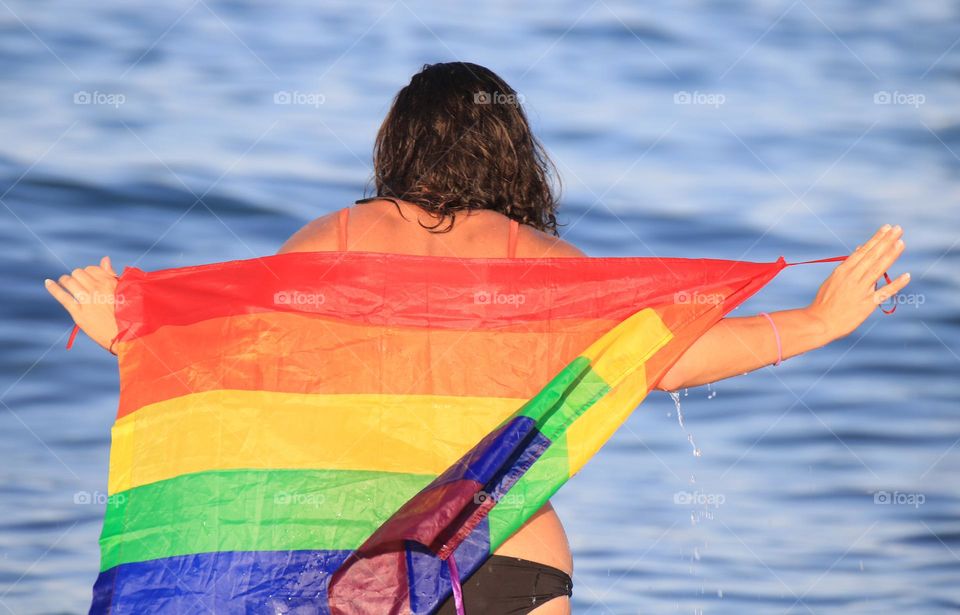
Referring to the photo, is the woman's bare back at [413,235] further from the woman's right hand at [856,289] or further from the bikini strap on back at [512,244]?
the woman's right hand at [856,289]

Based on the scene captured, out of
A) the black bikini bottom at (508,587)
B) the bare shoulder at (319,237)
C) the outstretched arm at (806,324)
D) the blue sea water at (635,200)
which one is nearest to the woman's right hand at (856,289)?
the outstretched arm at (806,324)

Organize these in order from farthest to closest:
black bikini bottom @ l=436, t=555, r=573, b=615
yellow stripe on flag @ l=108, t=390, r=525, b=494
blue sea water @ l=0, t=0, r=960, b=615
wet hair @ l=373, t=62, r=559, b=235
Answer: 1. blue sea water @ l=0, t=0, r=960, b=615
2. wet hair @ l=373, t=62, r=559, b=235
3. yellow stripe on flag @ l=108, t=390, r=525, b=494
4. black bikini bottom @ l=436, t=555, r=573, b=615

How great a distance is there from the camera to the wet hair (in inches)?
123

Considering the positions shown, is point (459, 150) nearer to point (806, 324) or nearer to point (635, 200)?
point (806, 324)

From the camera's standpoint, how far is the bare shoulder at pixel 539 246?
3127 mm

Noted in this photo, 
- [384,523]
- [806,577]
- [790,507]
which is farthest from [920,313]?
[384,523]

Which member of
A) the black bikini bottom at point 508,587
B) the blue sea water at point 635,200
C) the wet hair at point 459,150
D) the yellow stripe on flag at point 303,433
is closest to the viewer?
the black bikini bottom at point 508,587

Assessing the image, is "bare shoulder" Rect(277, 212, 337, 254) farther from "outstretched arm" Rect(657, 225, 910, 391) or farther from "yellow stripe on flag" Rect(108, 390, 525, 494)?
"outstretched arm" Rect(657, 225, 910, 391)

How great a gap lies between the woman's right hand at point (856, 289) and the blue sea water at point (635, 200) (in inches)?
129

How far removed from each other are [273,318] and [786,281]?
7888mm

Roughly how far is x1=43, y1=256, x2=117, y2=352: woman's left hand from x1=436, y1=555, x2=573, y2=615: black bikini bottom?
108 cm

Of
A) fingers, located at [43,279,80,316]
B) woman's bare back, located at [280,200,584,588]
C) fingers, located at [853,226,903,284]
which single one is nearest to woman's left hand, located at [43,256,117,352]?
fingers, located at [43,279,80,316]

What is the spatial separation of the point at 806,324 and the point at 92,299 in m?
1.66

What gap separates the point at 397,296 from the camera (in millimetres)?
3137
